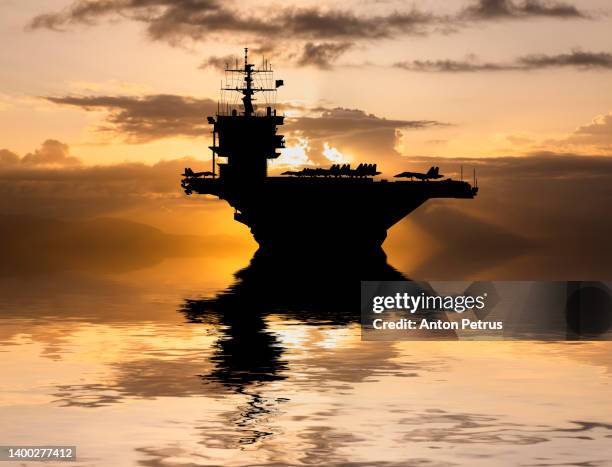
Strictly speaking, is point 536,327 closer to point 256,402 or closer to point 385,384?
point 385,384

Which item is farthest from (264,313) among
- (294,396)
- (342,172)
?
(342,172)

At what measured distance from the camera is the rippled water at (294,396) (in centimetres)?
1733

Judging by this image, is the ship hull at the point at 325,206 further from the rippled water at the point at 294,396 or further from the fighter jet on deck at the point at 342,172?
the rippled water at the point at 294,396

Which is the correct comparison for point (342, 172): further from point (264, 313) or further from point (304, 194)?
point (264, 313)

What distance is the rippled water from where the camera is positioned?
56.9ft

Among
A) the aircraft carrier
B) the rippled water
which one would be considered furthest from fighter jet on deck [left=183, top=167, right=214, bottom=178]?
the rippled water

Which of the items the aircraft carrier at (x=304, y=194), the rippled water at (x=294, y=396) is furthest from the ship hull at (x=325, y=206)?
the rippled water at (x=294, y=396)

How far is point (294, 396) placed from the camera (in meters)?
22.3

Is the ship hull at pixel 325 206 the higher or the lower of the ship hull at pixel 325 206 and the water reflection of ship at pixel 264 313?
the higher

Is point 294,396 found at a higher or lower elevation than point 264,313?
higher

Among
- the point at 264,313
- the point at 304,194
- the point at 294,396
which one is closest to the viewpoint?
the point at 294,396

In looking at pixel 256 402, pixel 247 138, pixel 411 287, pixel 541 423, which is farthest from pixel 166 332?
pixel 247 138

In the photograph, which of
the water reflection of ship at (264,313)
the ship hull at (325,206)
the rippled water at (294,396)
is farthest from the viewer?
the ship hull at (325,206)

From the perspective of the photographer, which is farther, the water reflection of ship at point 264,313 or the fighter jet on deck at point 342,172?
the fighter jet on deck at point 342,172
